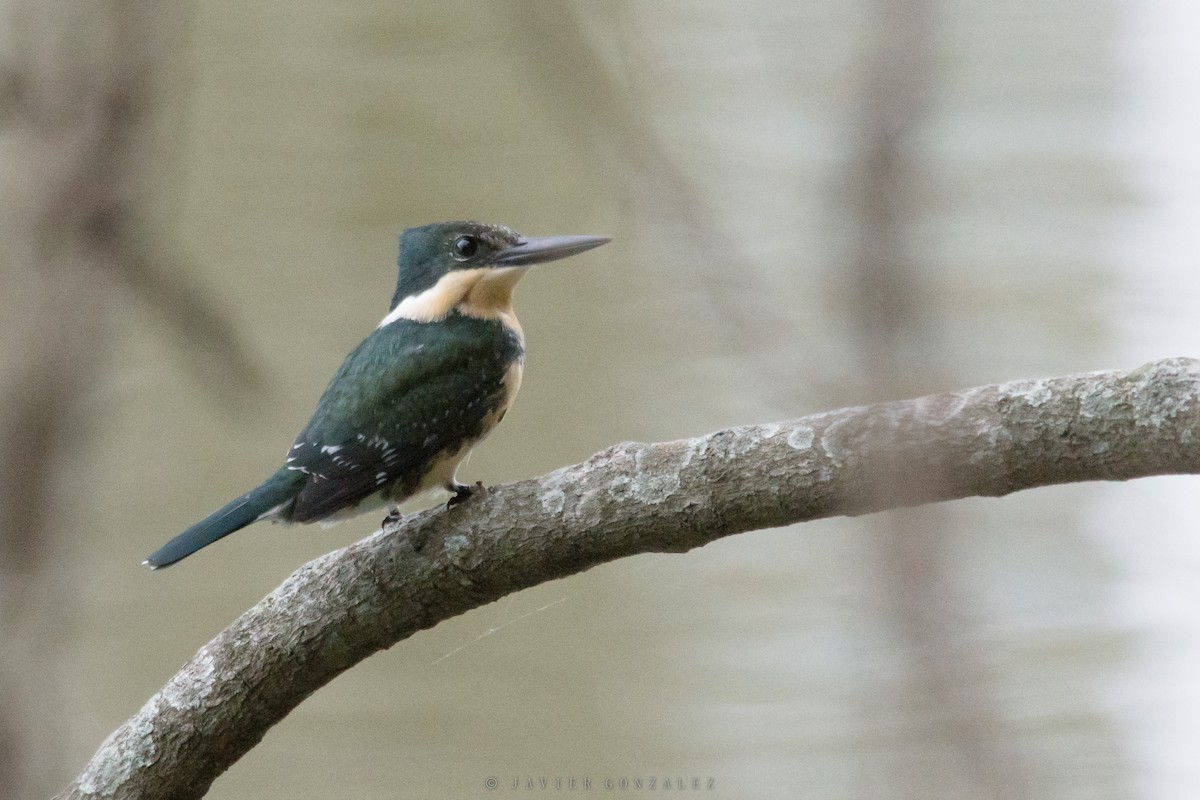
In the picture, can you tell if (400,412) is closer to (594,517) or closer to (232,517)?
(232,517)

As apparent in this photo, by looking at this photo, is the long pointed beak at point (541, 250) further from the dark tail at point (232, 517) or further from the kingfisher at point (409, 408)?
the dark tail at point (232, 517)

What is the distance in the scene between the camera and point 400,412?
2.49m

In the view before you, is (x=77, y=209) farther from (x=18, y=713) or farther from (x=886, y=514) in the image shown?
(x=886, y=514)

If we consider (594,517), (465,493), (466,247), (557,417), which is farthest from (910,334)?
(557,417)

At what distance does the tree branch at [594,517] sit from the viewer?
1634mm

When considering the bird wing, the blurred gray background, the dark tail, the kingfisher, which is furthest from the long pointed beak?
the blurred gray background

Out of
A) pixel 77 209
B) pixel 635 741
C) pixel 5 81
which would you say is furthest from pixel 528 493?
pixel 635 741

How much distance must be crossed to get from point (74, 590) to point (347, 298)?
226cm

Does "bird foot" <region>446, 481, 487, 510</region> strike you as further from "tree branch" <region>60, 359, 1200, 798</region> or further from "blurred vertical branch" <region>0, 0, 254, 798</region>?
"blurred vertical branch" <region>0, 0, 254, 798</region>

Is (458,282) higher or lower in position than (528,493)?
higher

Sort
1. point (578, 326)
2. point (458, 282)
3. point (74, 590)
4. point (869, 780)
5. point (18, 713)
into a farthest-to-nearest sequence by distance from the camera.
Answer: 1. point (578, 326)
2. point (74, 590)
3. point (458, 282)
4. point (18, 713)
5. point (869, 780)

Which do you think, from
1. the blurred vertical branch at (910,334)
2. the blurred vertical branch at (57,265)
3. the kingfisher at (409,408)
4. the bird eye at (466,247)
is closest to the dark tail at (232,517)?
the kingfisher at (409,408)

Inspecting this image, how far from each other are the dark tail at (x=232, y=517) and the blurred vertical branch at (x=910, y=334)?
1.88 metres

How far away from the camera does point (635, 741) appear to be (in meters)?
5.12
